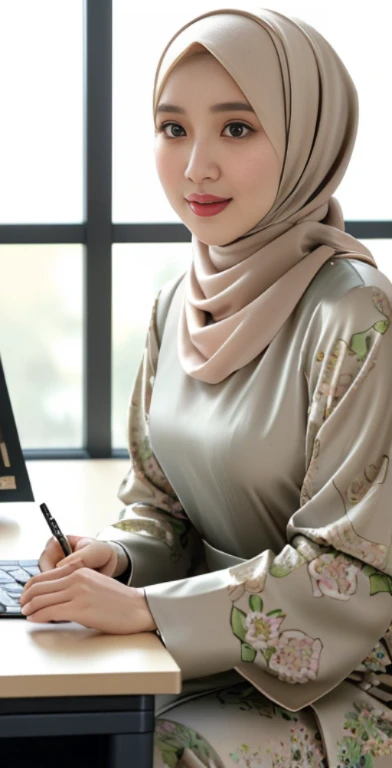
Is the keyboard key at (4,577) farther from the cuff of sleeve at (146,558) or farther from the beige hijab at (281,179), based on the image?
the beige hijab at (281,179)

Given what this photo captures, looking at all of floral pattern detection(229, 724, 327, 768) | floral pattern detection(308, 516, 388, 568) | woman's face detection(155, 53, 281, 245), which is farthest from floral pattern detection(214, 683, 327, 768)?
woman's face detection(155, 53, 281, 245)

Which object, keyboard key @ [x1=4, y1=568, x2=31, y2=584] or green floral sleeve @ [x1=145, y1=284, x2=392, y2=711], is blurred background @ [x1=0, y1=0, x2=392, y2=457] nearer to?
keyboard key @ [x1=4, y1=568, x2=31, y2=584]

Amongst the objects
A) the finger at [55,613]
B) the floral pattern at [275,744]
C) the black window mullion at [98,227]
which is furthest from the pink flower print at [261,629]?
the black window mullion at [98,227]

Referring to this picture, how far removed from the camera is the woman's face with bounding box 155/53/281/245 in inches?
57.6

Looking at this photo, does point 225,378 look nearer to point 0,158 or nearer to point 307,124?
point 307,124

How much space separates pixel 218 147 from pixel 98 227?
6.21 ft

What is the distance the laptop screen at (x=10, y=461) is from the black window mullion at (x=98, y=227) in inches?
58.9

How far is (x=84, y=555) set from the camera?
1.44 metres

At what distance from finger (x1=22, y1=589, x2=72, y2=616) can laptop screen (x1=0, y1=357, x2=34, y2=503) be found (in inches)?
25.3

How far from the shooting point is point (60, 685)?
1069mm

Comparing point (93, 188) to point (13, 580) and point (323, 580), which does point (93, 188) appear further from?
point (323, 580)

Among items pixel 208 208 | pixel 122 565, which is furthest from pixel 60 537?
pixel 208 208

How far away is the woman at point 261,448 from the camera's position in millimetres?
1290

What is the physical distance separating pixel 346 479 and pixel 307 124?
49cm
